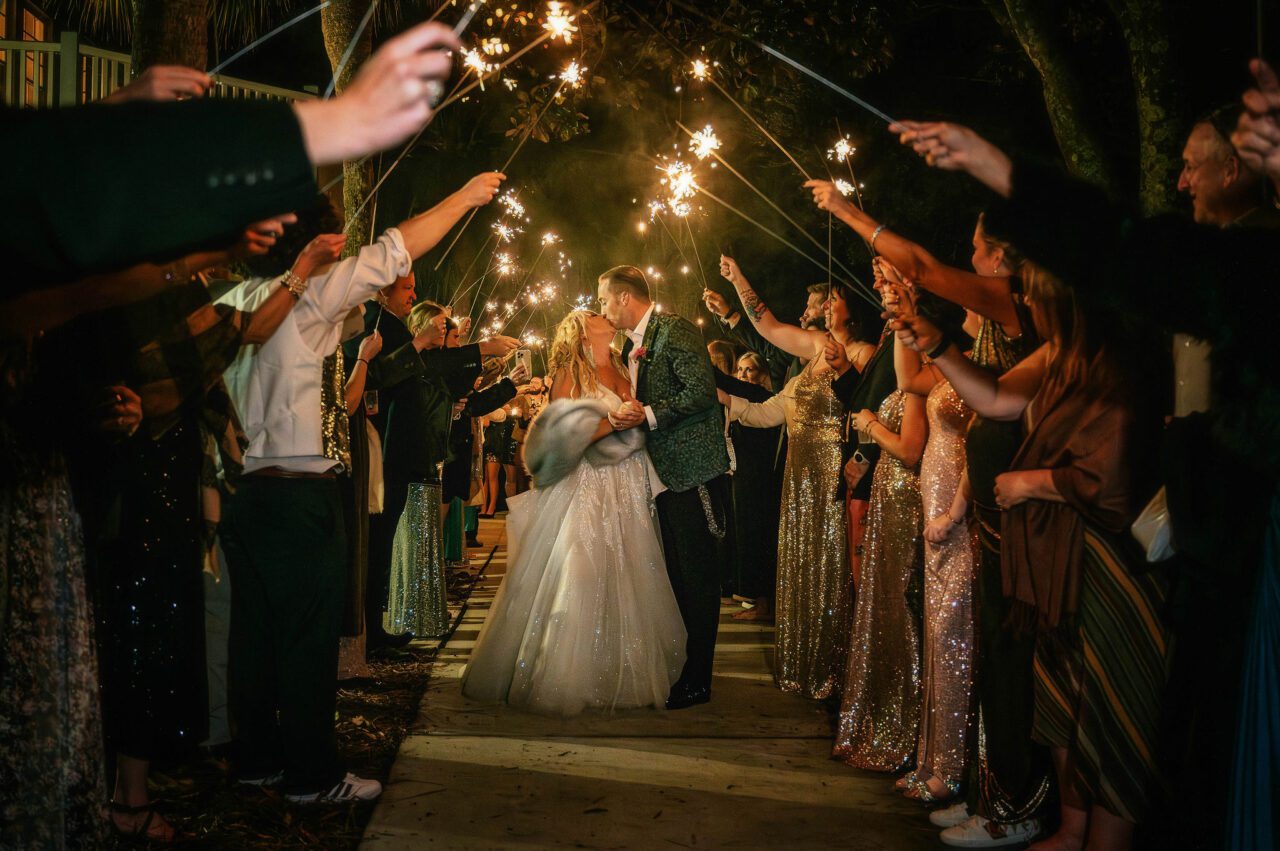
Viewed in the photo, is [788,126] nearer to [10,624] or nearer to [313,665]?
[313,665]

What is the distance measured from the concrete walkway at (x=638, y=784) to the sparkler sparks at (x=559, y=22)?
449 centimetres

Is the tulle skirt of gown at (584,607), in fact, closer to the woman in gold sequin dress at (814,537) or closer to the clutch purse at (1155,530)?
the woman in gold sequin dress at (814,537)

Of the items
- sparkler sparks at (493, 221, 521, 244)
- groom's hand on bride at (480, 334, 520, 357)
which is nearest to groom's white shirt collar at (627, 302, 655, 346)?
groom's hand on bride at (480, 334, 520, 357)

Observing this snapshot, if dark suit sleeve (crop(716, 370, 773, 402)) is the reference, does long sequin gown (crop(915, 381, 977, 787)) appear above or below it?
below

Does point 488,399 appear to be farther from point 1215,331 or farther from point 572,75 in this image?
point 1215,331

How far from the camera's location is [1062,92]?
5828mm

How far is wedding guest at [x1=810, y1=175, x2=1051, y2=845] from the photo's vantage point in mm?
4109

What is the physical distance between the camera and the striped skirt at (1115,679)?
354cm

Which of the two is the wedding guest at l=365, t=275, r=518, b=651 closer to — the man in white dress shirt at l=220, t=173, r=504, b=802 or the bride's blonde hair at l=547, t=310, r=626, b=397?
the bride's blonde hair at l=547, t=310, r=626, b=397

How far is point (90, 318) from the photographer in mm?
2818

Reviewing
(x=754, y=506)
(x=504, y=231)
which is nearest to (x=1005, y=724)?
(x=754, y=506)

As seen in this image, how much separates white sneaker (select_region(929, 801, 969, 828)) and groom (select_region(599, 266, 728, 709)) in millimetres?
2218

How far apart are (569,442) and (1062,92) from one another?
11.3 ft

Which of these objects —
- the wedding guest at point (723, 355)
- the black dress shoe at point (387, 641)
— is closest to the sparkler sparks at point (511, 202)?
the wedding guest at point (723, 355)
